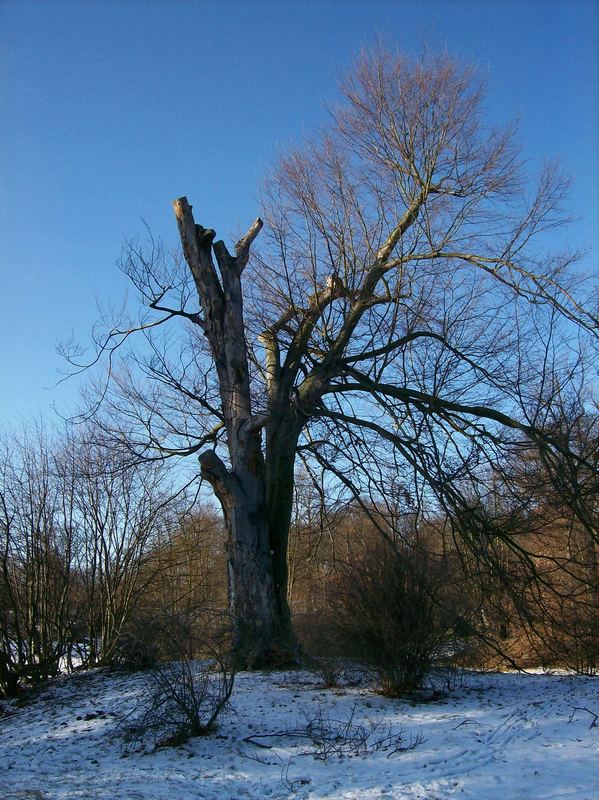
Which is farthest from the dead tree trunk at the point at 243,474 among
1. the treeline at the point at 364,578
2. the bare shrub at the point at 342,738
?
the bare shrub at the point at 342,738

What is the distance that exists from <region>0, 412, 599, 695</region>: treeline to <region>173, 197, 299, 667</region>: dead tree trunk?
0.74 meters

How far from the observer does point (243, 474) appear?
37.1 ft

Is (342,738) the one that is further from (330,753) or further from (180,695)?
(180,695)

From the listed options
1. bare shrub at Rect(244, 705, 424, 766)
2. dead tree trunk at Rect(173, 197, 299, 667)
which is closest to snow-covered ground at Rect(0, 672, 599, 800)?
bare shrub at Rect(244, 705, 424, 766)

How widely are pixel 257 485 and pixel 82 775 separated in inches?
237

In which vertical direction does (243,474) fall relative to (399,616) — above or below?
above

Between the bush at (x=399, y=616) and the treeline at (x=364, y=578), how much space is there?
0.05 feet

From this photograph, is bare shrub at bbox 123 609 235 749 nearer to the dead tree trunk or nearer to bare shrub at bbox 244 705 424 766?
bare shrub at bbox 244 705 424 766

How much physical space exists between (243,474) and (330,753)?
19.0 feet

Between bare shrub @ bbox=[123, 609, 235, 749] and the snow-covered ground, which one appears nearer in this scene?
the snow-covered ground

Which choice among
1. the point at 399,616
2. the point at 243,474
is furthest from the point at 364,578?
the point at 243,474

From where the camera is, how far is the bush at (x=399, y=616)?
7824 mm

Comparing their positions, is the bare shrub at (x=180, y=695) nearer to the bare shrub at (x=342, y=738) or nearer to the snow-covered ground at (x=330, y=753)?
the snow-covered ground at (x=330, y=753)

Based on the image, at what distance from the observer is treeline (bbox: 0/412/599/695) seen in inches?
315
